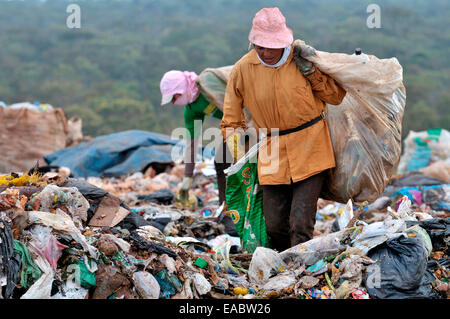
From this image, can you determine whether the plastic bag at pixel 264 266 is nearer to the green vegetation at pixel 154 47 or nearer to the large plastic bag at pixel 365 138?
the large plastic bag at pixel 365 138

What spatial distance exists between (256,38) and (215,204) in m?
3.22

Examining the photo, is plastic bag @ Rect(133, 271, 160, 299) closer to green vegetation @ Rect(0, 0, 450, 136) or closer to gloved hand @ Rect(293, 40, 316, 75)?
gloved hand @ Rect(293, 40, 316, 75)

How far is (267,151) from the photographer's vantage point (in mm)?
3771

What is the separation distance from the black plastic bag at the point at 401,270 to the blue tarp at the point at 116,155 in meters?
5.97

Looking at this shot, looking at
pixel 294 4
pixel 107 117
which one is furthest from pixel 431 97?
pixel 294 4

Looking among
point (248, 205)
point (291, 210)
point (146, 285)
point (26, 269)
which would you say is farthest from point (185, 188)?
point (26, 269)

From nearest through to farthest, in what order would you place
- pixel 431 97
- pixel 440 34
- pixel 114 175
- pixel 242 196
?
pixel 242 196
pixel 114 175
pixel 431 97
pixel 440 34

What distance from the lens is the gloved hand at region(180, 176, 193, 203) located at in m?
5.70

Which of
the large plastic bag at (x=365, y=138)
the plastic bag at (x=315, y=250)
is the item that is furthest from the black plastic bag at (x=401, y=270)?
the large plastic bag at (x=365, y=138)

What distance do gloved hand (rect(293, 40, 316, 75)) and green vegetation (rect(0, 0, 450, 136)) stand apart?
1879cm

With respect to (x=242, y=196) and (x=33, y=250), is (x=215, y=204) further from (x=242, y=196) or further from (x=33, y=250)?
(x=33, y=250)

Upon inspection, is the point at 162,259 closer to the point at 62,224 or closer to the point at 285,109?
the point at 62,224

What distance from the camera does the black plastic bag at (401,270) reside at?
2863 mm

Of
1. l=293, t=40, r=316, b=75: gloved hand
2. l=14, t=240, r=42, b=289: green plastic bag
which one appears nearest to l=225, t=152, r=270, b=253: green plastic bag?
l=293, t=40, r=316, b=75: gloved hand
